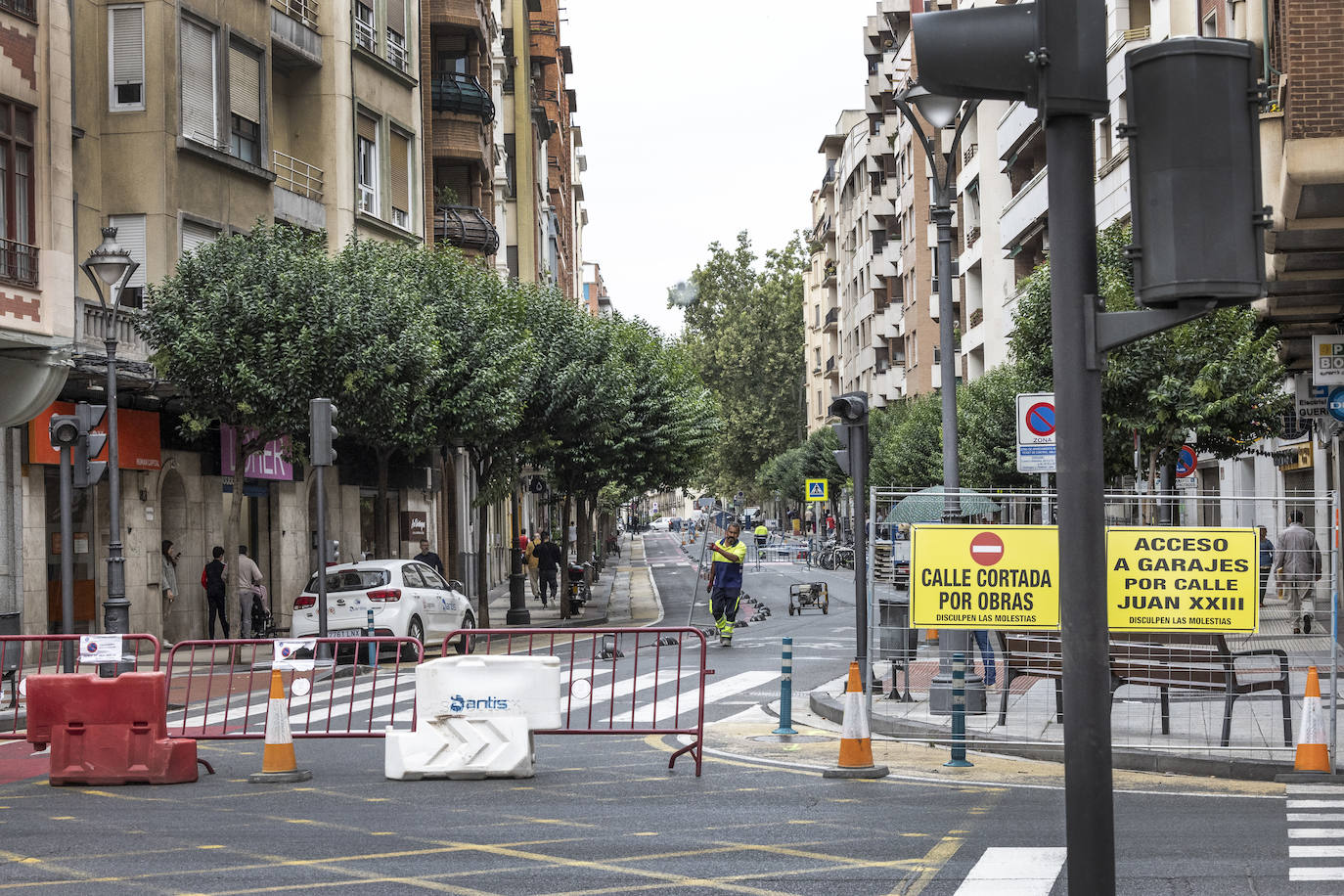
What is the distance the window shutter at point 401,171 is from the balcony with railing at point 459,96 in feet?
15.6

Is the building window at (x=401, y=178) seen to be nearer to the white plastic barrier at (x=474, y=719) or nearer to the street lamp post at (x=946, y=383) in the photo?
the street lamp post at (x=946, y=383)

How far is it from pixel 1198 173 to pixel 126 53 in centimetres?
2634

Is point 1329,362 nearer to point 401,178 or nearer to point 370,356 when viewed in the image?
point 370,356

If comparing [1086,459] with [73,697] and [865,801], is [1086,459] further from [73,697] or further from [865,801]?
[73,697]

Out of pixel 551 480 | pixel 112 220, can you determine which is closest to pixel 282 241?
pixel 112 220

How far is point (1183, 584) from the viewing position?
36.5 ft

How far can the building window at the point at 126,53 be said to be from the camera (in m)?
26.8

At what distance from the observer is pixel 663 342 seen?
43.8 meters

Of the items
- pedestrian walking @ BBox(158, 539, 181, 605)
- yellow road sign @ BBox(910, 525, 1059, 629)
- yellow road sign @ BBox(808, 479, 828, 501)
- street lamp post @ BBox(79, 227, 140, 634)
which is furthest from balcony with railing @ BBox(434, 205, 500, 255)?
yellow road sign @ BBox(910, 525, 1059, 629)

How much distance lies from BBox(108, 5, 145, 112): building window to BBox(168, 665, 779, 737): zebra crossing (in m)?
12.4

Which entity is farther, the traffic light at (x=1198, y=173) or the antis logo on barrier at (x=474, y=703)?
the antis logo on barrier at (x=474, y=703)

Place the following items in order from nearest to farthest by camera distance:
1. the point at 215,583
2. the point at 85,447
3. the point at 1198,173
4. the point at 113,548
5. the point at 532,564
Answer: the point at 1198,173 < the point at 85,447 < the point at 113,548 < the point at 215,583 < the point at 532,564

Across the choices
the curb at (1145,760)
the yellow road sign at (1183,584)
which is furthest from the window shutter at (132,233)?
the yellow road sign at (1183,584)

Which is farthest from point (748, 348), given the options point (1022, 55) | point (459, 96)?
point (1022, 55)
